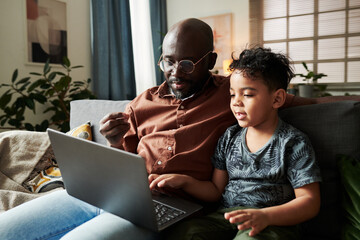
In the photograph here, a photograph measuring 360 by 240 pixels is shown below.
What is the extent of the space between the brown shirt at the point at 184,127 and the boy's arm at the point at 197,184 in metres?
0.04

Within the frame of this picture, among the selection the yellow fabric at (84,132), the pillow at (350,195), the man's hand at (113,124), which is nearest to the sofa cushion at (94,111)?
the yellow fabric at (84,132)

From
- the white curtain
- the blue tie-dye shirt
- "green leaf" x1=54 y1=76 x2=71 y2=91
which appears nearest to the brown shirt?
the blue tie-dye shirt

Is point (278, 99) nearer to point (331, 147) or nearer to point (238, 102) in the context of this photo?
point (238, 102)

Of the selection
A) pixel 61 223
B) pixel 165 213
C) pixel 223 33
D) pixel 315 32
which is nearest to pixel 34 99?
→ pixel 61 223

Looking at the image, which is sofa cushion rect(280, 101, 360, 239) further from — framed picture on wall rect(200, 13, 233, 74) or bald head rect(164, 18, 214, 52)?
framed picture on wall rect(200, 13, 233, 74)

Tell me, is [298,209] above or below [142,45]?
below

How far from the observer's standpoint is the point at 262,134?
1.01 metres

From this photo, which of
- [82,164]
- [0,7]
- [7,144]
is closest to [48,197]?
[82,164]

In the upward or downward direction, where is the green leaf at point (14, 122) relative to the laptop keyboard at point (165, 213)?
upward

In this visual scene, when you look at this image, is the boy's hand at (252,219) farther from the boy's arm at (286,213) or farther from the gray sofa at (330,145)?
the gray sofa at (330,145)

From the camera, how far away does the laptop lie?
27.7 inches

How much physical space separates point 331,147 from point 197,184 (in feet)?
1.53

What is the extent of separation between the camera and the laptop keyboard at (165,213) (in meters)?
0.83

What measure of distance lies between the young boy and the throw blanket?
2.47 ft
